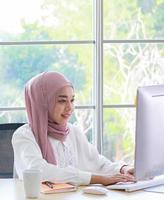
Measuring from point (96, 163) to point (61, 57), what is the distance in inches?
55.0

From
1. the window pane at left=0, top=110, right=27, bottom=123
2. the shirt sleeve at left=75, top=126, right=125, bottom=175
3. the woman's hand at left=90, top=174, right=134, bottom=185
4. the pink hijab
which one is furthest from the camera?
the window pane at left=0, top=110, right=27, bottom=123

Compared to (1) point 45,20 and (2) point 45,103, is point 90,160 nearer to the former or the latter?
(2) point 45,103

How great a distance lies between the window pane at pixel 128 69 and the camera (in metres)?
3.86

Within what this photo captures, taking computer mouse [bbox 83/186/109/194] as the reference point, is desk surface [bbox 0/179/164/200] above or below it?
below

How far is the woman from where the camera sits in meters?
2.40

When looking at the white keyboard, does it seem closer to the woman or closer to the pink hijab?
the woman

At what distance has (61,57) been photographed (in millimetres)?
3850

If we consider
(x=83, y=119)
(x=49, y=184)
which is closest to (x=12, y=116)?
(x=83, y=119)

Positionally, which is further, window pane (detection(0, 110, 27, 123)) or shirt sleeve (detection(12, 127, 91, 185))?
window pane (detection(0, 110, 27, 123))

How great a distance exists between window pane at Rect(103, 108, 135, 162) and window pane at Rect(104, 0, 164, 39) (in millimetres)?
596

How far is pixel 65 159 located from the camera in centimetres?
252

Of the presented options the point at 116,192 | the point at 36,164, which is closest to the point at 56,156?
the point at 36,164

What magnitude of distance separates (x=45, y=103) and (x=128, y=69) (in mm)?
1482

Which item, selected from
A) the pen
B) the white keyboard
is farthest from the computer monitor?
the pen
